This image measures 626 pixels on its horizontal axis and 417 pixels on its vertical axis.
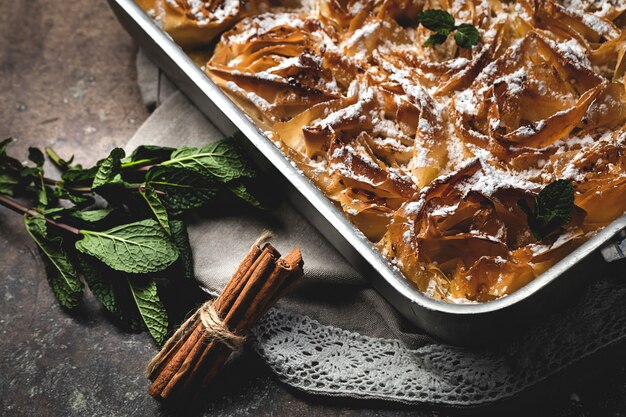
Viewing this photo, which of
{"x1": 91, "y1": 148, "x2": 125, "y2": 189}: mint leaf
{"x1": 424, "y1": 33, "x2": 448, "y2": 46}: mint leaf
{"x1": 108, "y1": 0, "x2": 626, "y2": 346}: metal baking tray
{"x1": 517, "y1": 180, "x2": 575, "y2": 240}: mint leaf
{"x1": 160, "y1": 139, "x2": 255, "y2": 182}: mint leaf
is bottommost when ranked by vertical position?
{"x1": 91, "y1": 148, "x2": 125, "y2": 189}: mint leaf

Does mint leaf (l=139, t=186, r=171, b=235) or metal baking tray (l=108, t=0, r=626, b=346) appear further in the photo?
mint leaf (l=139, t=186, r=171, b=235)

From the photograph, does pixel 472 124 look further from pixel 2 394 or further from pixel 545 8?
pixel 2 394

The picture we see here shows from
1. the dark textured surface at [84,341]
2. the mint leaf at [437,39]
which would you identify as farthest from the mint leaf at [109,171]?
the mint leaf at [437,39]

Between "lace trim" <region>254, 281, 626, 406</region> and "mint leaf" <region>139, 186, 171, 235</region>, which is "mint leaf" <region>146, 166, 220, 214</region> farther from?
"lace trim" <region>254, 281, 626, 406</region>

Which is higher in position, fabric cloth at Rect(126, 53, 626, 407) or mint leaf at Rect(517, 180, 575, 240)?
mint leaf at Rect(517, 180, 575, 240)

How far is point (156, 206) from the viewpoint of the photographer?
206cm

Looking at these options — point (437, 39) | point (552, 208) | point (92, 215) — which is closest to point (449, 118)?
point (437, 39)

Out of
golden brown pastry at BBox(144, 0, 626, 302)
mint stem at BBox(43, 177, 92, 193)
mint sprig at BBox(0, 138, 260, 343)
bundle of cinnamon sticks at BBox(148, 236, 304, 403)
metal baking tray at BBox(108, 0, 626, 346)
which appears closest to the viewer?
metal baking tray at BBox(108, 0, 626, 346)

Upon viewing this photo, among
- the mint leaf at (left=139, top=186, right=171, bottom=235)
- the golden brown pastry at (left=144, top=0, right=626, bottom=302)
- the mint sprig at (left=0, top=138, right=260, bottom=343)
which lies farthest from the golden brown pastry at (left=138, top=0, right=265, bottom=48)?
the mint leaf at (left=139, top=186, right=171, bottom=235)

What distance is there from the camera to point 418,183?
6.28ft

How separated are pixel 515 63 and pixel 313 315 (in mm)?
858

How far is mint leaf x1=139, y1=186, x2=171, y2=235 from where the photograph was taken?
6.70 feet

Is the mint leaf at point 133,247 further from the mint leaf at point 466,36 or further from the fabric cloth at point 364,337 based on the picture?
the mint leaf at point 466,36

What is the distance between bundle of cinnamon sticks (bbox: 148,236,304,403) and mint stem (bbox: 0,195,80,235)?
43cm
